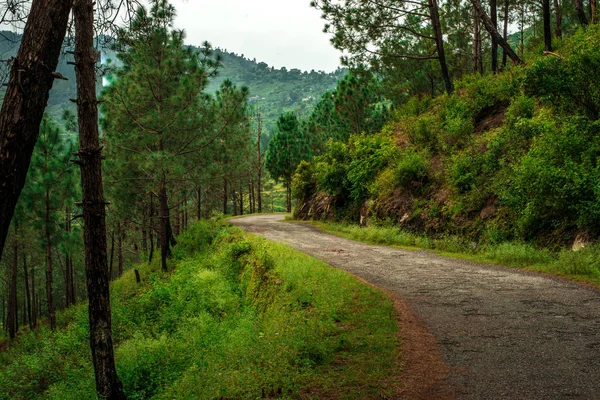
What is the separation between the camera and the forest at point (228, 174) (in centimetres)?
509

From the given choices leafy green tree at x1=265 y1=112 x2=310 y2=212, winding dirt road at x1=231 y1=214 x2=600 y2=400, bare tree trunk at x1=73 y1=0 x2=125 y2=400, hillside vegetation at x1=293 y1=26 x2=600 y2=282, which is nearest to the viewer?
winding dirt road at x1=231 y1=214 x2=600 y2=400

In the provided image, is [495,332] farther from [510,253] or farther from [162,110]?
[162,110]

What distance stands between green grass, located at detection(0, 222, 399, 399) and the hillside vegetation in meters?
5.50

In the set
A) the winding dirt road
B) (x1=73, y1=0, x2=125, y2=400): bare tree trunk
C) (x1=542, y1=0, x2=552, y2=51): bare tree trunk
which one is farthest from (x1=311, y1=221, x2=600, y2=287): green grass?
(x1=542, y1=0, x2=552, y2=51): bare tree trunk

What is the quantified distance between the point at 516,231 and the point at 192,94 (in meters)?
12.9

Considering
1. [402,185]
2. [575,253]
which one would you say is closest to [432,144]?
[402,185]

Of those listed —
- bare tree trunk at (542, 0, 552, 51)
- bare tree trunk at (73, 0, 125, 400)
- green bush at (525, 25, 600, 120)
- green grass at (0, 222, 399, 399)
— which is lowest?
green grass at (0, 222, 399, 399)

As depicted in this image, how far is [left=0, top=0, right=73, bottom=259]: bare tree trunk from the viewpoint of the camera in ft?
12.9

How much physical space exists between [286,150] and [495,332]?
37.6m

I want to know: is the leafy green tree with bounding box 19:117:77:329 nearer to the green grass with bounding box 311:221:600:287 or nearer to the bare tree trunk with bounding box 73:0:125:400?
the green grass with bounding box 311:221:600:287

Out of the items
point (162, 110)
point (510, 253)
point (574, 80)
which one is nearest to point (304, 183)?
point (162, 110)

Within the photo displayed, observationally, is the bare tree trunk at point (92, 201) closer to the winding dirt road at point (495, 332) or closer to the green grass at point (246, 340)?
the green grass at point (246, 340)

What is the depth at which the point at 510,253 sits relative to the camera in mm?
10680

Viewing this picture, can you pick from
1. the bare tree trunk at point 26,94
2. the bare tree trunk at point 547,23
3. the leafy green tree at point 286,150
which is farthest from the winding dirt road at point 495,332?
the leafy green tree at point 286,150
